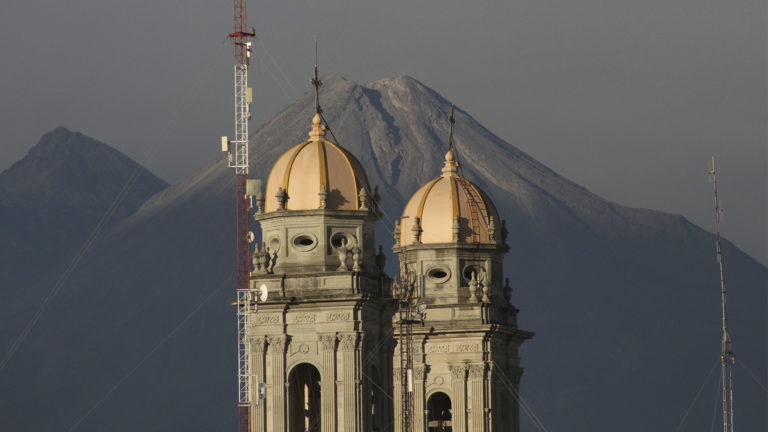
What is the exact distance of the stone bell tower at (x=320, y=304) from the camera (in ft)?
323

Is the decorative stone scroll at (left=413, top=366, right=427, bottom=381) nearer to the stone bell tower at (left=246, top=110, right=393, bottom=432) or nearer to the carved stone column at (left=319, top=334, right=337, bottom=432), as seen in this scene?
the stone bell tower at (left=246, top=110, right=393, bottom=432)

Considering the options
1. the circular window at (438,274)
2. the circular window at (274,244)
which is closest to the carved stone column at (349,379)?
the circular window at (274,244)

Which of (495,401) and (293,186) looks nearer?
(293,186)

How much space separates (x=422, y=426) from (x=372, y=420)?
20.1 meters

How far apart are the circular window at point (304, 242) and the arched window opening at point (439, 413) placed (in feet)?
77.7

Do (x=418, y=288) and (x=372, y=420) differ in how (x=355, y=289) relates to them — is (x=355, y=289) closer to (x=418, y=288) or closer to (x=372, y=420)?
(x=372, y=420)

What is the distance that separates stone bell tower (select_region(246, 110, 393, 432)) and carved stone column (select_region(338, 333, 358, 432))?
0.05 meters

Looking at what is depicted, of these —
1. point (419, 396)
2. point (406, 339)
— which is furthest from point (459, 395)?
point (406, 339)

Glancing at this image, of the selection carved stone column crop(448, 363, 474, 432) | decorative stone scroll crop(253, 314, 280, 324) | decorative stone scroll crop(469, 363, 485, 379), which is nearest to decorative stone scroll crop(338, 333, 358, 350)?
decorative stone scroll crop(253, 314, 280, 324)

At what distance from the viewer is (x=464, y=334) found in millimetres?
119812

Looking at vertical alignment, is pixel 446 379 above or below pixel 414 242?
below

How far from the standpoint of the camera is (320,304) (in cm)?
9869

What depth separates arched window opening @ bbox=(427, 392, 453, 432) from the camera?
121 meters

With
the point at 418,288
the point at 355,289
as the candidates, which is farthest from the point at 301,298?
the point at 418,288
